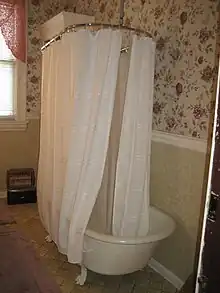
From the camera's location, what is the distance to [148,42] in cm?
230

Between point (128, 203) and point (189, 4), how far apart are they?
143 cm

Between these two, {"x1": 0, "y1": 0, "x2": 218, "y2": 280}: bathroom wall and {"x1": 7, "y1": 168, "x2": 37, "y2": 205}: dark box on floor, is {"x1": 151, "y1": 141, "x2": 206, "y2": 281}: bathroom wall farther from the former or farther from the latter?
{"x1": 7, "y1": 168, "x2": 37, "y2": 205}: dark box on floor

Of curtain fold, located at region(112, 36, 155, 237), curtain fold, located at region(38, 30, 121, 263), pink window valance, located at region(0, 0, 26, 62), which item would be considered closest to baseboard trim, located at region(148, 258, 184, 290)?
curtain fold, located at region(112, 36, 155, 237)

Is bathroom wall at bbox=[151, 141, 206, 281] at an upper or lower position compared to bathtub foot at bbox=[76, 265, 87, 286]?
upper

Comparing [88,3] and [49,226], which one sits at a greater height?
[88,3]

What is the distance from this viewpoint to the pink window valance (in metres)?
3.81

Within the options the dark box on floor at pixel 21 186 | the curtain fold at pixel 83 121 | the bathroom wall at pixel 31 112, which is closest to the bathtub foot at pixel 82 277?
the curtain fold at pixel 83 121

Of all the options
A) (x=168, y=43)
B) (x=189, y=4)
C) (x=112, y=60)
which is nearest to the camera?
(x=112, y=60)

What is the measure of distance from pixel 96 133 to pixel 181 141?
2.10 feet

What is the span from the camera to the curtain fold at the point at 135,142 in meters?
2.27

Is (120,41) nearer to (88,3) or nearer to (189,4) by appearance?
(189,4)

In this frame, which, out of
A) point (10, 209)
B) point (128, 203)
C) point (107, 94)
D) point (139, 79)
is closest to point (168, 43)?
point (139, 79)

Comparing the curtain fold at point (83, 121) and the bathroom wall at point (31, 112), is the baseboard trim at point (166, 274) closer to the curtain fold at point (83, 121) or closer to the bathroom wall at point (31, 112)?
the curtain fold at point (83, 121)

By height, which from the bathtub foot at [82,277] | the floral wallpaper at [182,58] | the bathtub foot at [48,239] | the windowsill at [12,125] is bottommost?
the bathtub foot at [48,239]
